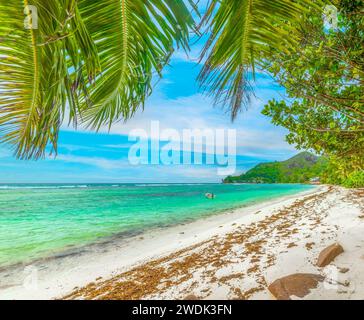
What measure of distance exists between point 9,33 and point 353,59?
3874 mm

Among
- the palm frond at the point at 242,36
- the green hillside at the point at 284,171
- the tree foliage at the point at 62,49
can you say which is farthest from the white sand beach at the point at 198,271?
the green hillside at the point at 284,171

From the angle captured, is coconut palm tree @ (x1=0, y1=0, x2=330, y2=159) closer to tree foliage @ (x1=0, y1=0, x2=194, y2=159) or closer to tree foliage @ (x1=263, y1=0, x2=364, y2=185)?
tree foliage @ (x1=0, y1=0, x2=194, y2=159)

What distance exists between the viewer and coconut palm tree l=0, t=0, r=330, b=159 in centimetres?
83

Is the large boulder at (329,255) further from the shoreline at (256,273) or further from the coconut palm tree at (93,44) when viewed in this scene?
the coconut palm tree at (93,44)

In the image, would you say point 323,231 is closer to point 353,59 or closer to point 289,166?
point 353,59

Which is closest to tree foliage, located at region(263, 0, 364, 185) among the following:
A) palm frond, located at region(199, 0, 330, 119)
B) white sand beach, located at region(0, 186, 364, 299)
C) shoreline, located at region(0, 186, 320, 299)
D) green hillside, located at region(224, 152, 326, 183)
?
palm frond, located at region(199, 0, 330, 119)

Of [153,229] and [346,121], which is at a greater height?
[346,121]

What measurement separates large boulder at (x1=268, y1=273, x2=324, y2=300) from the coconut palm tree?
2.94m

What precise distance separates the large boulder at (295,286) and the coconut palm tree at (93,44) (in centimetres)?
294

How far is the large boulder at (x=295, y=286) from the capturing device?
3.03 metres

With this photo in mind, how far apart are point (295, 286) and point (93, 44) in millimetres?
3582

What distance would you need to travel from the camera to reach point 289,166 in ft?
355

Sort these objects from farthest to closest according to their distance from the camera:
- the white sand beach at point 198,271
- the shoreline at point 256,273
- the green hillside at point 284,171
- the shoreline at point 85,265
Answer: the green hillside at point 284,171 < the shoreline at point 85,265 < the white sand beach at point 198,271 < the shoreline at point 256,273
